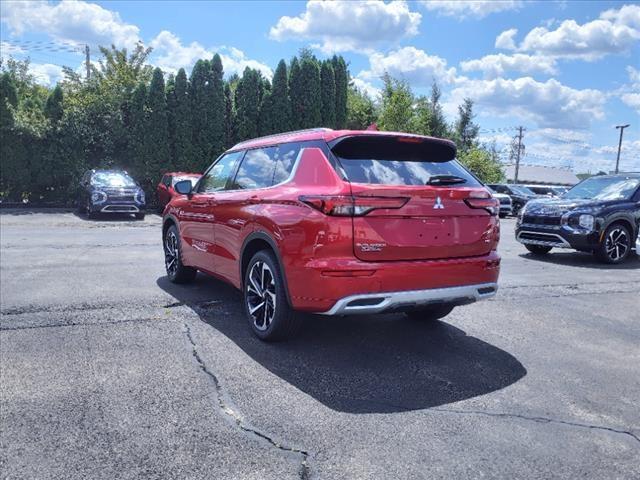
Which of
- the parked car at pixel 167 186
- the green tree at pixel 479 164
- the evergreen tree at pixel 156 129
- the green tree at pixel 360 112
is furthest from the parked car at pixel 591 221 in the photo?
the green tree at pixel 479 164

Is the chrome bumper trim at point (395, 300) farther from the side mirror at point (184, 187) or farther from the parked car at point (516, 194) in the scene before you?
the parked car at point (516, 194)

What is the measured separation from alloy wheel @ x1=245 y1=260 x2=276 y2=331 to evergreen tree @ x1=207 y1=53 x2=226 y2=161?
64.3 ft

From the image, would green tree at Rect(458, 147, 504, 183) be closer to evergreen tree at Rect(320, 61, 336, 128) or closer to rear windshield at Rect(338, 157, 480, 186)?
evergreen tree at Rect(320, 61, 336, 128)

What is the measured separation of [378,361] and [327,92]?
881 inches

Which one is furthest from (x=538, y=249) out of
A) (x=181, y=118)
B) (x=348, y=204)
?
(x=181, y=118)

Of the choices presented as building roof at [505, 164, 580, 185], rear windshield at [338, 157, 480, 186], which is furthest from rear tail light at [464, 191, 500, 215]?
building roof at [505, 164, 580, 185]

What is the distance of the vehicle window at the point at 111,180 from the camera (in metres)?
18.8

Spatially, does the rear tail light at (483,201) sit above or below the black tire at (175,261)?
above

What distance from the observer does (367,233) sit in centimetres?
401

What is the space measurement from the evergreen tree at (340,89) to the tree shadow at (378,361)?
69.9 feet

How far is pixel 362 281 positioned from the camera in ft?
13.1

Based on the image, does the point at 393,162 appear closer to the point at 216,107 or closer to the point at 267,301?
the point at 267,301

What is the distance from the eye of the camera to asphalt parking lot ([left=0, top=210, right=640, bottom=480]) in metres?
2.87

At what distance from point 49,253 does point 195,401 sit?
7.37 meters
